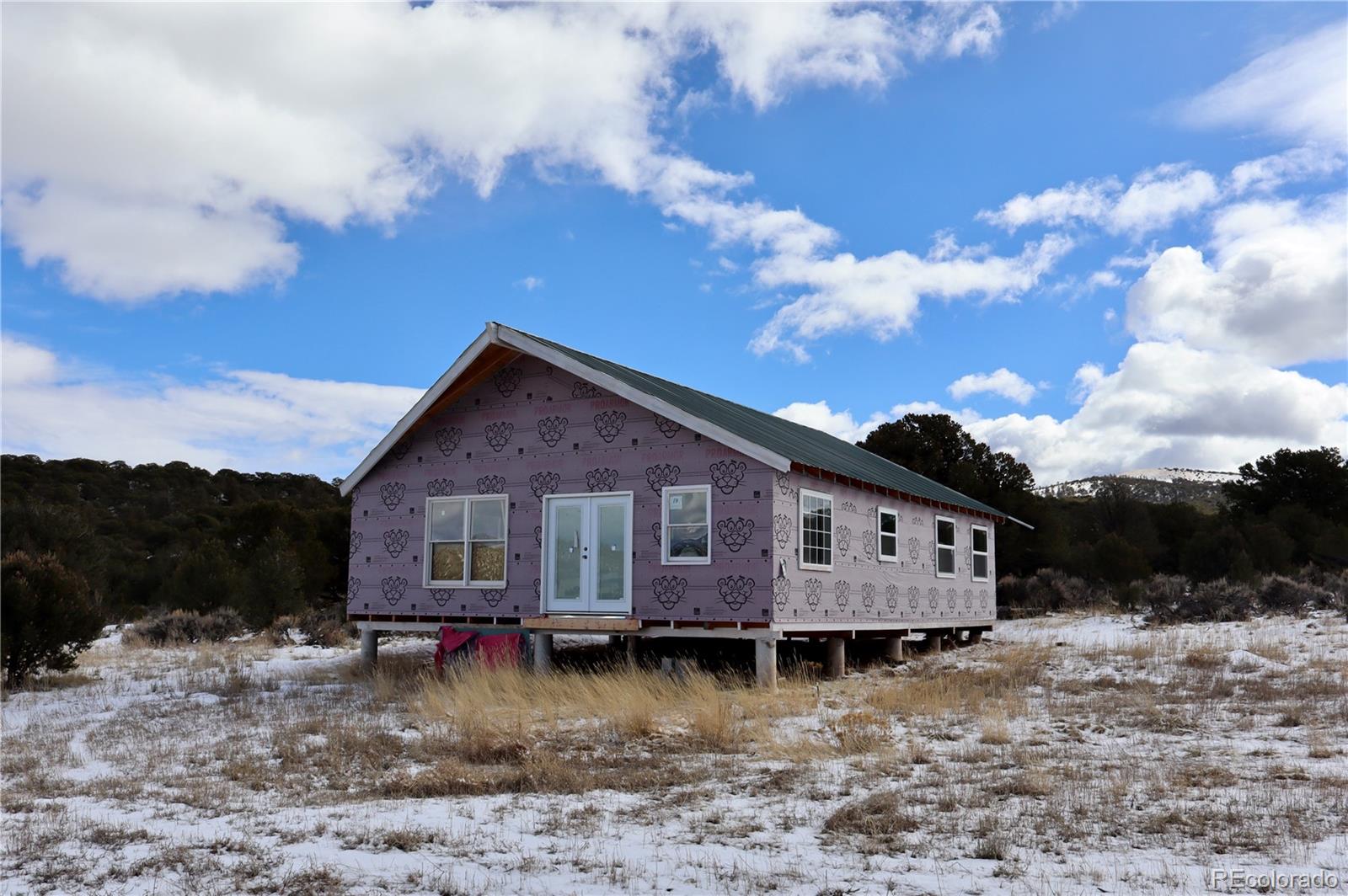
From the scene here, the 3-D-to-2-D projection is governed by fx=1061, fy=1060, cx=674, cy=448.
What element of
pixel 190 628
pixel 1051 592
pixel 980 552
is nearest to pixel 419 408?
pixel 190 628

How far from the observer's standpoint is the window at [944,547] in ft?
71.8

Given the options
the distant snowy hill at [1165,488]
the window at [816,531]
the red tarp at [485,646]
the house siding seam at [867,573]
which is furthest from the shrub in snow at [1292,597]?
the distant snowy hill at [1165,488]

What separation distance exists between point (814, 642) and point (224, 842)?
1551 cm

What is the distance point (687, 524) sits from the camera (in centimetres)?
1609

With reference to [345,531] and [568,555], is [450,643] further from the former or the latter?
[345,531]

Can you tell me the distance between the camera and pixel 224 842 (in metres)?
6.81

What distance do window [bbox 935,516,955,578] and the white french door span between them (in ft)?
26.2

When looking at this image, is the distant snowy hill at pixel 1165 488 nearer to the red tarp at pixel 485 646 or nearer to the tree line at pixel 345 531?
the tree line at pixel 345 531

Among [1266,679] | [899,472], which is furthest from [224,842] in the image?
A: [899,472]

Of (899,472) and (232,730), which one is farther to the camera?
(899,472)

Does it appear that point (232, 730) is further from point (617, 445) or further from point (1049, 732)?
point (1049, 732)

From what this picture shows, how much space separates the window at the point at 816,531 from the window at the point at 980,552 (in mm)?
8170

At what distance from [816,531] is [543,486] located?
14.9ft
